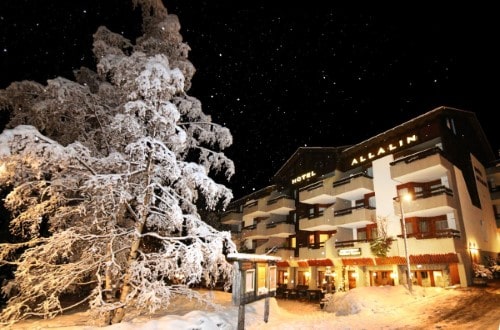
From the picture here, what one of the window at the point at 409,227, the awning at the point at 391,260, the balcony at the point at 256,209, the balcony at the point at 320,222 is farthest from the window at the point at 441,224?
the balcony at the point at 256,209

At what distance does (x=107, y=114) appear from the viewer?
11.6m

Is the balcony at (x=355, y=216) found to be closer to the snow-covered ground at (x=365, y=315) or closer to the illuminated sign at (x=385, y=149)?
the illuminated sign at (x=385, y=149)

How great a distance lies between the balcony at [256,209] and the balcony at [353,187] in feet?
41.0

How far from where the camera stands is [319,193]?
104ft

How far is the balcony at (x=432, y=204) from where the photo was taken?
21.4 m

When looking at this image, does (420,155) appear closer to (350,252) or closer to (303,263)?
(350,252)

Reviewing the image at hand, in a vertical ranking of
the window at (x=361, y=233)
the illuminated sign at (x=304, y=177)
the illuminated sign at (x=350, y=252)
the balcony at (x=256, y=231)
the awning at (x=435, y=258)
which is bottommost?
the awning at (x=435, y=258)

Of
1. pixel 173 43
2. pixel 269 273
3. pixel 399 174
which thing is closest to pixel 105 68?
pixel 173 43

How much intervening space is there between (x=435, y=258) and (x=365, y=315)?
33.1 ft

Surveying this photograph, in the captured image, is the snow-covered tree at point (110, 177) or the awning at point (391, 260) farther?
the awning at point (391, 260)

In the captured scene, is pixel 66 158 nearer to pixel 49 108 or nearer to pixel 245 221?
pixel 49 108

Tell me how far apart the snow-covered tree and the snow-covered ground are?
117 centimetres

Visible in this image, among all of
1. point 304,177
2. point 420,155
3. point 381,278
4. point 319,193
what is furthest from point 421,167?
point 304,177

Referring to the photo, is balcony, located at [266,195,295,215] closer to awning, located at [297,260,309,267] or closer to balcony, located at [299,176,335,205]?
balcony, located at [299,176,335,205]
